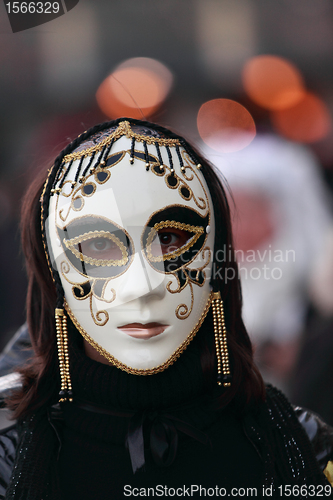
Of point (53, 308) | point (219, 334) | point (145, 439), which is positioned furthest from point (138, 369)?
point (53, 308)

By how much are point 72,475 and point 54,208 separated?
919 millimetres

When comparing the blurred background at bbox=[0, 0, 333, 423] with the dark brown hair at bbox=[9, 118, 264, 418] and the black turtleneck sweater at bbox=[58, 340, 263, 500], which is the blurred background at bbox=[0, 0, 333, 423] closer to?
the dark brown hair at bbox=[9, 118, 264, 418]

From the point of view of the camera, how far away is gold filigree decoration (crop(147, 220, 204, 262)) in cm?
144

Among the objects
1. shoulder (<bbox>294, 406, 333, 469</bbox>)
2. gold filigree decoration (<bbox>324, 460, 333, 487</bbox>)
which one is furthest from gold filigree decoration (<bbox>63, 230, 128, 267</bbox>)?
gold filigree decoration (<bbox>324, 460, 333, 487</bbox>)

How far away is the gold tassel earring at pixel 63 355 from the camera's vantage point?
1478 mm

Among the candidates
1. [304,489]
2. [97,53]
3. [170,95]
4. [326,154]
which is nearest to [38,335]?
[304,489]

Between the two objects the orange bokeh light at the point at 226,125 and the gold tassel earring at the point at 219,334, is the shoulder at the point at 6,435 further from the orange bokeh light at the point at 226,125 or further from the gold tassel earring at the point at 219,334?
the orange bokeh light at the point at 226,125

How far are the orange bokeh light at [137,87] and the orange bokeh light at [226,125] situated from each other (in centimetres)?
38

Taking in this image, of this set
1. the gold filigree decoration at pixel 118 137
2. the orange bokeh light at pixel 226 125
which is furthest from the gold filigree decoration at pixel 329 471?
the orange bokeh light at pixel 226 125

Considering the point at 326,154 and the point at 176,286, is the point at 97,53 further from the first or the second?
the point at 326,154

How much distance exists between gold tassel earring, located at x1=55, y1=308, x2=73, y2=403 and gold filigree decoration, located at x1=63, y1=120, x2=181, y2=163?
57 centimetres

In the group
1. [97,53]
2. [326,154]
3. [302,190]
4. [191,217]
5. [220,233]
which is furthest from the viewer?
[326,154]

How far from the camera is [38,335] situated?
167cm

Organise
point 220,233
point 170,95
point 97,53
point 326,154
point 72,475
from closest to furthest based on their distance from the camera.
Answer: point 72,475
point 220,233
point 97,53
point 170,95
point 326,154
